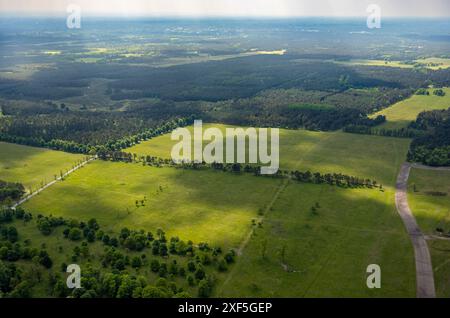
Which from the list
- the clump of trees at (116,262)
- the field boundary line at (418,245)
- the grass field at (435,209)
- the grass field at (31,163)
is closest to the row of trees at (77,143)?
the grass field at (31,163)

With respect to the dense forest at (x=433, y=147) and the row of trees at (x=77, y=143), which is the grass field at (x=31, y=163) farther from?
the dense forest at (x=433, y=147)

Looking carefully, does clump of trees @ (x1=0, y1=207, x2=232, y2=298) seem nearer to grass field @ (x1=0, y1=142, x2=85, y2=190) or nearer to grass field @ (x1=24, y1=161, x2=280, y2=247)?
grass field @ (x1=24, y1=161, x2=280, y2=247)

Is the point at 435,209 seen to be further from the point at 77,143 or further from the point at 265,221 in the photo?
the point at 77,143

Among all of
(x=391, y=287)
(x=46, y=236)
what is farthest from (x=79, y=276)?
(x=391, y=287)

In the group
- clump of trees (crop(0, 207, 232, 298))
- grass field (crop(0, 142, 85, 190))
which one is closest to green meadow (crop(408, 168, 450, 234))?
clump of trees (crop(0, 207, 232, 298))

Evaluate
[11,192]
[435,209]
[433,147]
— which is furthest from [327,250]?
[433,147]
